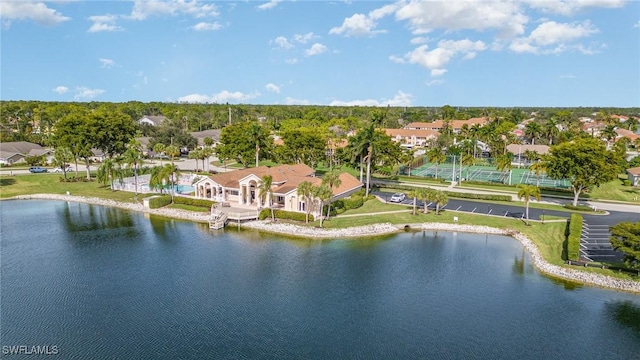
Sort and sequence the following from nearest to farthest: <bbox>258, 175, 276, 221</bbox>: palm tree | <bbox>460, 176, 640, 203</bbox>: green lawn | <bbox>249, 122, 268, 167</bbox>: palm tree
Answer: <bbox>258, 175, 276, 221</bbox>: palm tree, <bbox>460, 176, 640, 203</bbox>: green lawn, <bbox>249, 122, 268, 167</bbox>: palm tree

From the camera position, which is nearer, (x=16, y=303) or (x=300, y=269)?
(x=16, y=303)

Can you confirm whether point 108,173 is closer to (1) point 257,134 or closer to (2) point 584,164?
(1) point 257,134

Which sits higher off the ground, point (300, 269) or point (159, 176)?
point (159, 176)

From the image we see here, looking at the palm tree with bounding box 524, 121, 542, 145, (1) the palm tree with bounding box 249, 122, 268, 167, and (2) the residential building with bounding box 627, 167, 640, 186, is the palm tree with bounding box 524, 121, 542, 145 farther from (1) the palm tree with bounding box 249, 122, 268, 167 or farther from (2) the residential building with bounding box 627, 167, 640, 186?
(1) the palm tree with bounding box 249, 122, 268, 167

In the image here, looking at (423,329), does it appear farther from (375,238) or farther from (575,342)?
(375,238)

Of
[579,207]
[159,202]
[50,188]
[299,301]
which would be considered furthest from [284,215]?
[50,188]

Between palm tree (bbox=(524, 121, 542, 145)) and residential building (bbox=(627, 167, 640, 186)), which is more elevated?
palm tree (bbox=(524, 121, 542, 145))

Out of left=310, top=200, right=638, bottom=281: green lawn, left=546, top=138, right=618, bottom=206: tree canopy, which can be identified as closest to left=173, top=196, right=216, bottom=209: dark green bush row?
left=310, top=200, right=638, bottom=281: green lawn

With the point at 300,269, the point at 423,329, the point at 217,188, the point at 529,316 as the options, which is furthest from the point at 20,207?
the point at 529,316
